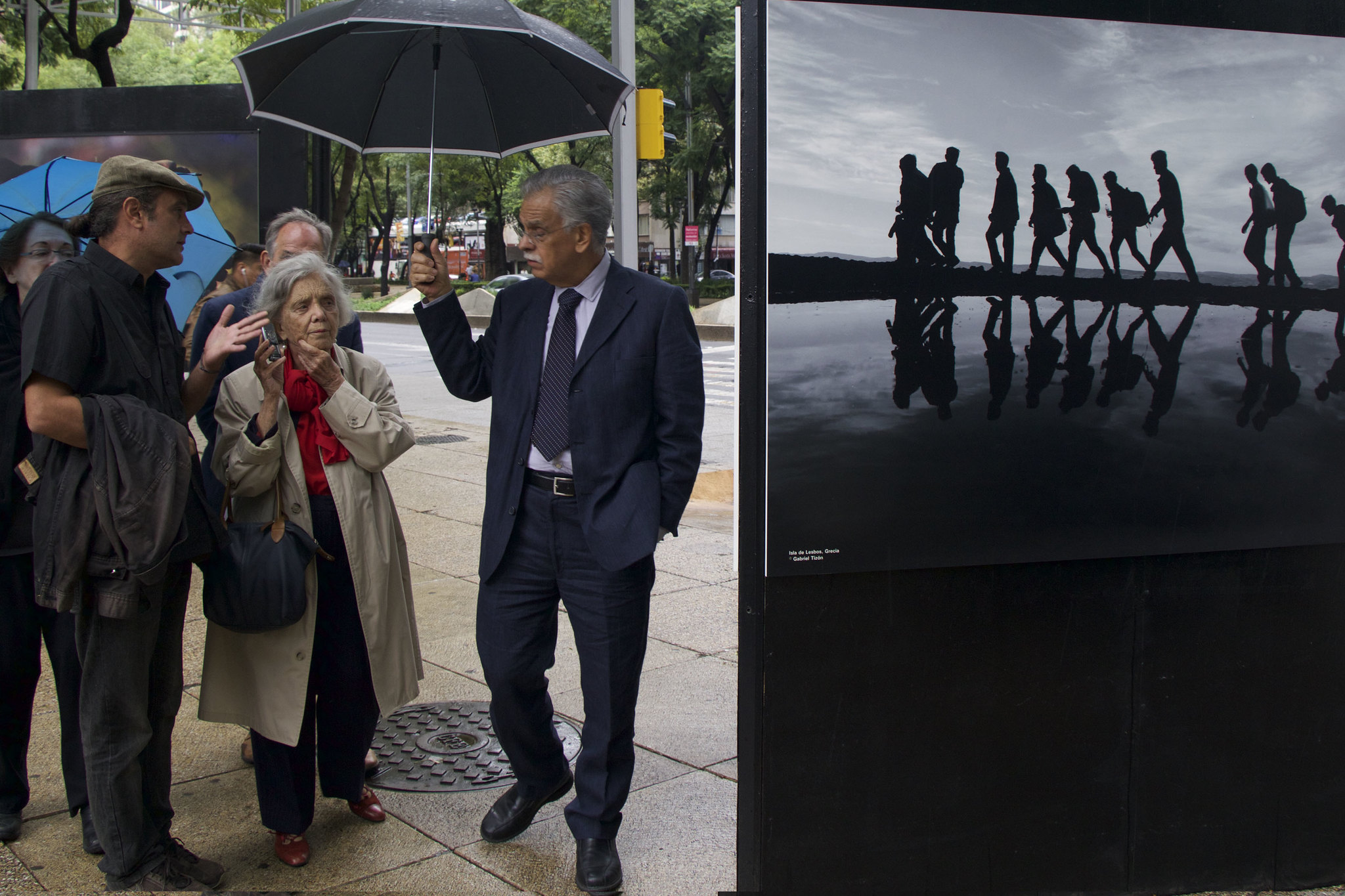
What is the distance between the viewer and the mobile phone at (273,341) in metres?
3.30

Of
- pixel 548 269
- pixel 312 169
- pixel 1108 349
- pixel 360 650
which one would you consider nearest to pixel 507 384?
pixel 548 269

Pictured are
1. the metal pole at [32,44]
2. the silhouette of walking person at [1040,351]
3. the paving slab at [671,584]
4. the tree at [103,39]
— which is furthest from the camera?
the metal pole at [32,44]

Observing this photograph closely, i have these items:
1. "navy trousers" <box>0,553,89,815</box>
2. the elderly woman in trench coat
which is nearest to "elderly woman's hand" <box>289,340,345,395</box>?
the elderly woman in trench coat

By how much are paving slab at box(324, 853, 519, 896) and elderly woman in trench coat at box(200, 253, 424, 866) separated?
0.25 meters

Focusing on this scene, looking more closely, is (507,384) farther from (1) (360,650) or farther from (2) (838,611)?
(2) (838,611)

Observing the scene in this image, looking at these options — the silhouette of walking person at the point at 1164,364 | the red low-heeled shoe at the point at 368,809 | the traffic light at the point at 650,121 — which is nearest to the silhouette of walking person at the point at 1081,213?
the silhouette of walking person at the point at 1164,364

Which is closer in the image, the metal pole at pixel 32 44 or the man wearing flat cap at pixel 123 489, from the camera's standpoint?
the man wearing flat cap at pixel 123 489

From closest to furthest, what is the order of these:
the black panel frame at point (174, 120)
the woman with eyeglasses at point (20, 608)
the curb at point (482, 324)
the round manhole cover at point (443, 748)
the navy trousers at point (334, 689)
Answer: the woman with eyeglasses at point (20, 608), the navy trousers at point (334, 689), the round manhole cover at point (443, 748), the black panel frame at point (174, 120), the curb at point (482, 324)

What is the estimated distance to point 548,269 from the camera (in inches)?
128

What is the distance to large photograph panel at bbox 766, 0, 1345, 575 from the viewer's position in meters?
2.76

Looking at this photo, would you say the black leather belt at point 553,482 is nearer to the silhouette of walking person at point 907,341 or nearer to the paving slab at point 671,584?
the silhouette of walking person at point 907,341

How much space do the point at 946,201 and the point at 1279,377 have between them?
104 centimetres

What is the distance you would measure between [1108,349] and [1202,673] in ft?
3.09

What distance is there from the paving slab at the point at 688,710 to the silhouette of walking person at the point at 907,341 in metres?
1.73
